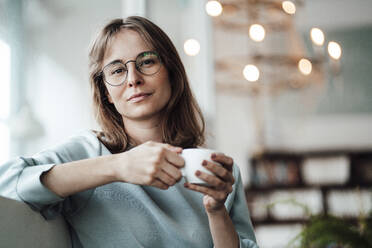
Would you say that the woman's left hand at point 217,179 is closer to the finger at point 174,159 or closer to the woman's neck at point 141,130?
the finger at point 174,159

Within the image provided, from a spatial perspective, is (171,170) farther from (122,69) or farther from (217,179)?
(122,69)

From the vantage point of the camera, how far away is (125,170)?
75cm

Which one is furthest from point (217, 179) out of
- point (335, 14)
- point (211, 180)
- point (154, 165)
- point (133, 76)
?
point (335, 14)

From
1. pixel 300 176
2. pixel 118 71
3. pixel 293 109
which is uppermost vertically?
pixel 118 71

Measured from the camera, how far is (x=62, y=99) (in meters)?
1.98

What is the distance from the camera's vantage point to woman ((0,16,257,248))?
0.76m

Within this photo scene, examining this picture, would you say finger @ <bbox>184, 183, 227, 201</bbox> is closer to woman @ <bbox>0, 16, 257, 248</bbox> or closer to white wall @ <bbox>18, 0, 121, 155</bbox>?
woman @ <bbox>0, 16, 257, 248</bbox>

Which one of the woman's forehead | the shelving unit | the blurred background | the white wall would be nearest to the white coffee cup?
the woman's forehead

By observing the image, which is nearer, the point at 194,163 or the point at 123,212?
the point at 194,163

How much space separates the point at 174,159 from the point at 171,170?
0.07 feet

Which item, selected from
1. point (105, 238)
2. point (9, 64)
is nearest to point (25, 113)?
point (9, 64)

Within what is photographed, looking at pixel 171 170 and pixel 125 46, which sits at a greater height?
pixel 125 46

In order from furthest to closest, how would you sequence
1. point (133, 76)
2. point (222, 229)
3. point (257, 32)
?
point (257, 32) < point (133, 76) < point (222, 229)

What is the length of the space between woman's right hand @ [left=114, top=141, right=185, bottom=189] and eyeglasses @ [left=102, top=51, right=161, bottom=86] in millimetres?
352
